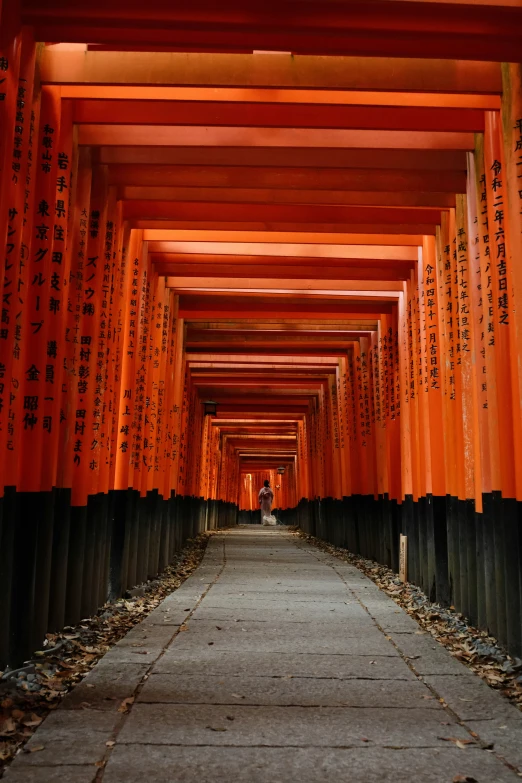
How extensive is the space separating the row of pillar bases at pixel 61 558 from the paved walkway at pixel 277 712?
525mm

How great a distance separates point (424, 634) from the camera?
5.24 metres

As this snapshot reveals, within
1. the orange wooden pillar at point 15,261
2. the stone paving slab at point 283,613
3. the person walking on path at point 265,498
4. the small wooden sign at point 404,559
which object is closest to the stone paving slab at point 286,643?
the stone paving slab at point 283,613

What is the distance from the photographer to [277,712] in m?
3.30

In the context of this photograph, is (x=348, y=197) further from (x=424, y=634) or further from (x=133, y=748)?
(x=133, y=748)

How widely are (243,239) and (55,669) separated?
5088mm

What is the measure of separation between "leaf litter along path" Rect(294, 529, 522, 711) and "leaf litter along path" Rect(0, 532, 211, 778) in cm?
229

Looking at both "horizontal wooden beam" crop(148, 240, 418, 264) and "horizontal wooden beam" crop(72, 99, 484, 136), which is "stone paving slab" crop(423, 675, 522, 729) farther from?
"horizontal wooden beam" crop(148, 240, 418, 264)

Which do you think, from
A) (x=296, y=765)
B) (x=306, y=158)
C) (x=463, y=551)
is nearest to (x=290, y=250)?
(x=306, y=158)

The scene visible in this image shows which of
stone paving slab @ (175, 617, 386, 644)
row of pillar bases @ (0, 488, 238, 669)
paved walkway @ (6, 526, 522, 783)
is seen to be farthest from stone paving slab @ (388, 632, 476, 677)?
row of pillar bases @ (0, 488, 238, 669)

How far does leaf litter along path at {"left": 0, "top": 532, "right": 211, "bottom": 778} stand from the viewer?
308 centimetres

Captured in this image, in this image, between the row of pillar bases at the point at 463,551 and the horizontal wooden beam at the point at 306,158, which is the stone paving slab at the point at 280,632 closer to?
the row of pillar bases at the point at 463,551

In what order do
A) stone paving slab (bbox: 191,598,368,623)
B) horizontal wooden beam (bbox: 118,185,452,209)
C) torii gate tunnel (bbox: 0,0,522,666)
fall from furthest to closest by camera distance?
1. horizontal wooden beam (bbox: 118,185,452,209)
2. stone paving slab (bbox: 191,598,368,623)
3. torii gate tunnel (bbox: 0,0,522,666)

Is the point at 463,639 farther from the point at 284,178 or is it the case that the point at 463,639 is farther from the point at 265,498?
the point at 265,498

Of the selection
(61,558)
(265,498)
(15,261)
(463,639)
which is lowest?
(463,639)
